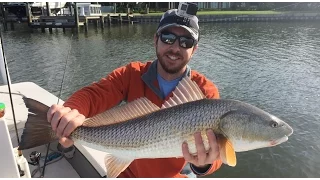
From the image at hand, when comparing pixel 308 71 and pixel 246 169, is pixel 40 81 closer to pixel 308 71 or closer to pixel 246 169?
pixel 246 169

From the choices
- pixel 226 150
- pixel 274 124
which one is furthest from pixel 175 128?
pixel 274 124

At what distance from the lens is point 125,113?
260 cm

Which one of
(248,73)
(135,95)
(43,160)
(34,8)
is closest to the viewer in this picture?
(135,95)

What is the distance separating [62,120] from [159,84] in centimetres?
131

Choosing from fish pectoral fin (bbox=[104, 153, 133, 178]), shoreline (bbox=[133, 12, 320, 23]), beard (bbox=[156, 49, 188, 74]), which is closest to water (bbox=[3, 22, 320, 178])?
beard (bbox=[156, 49, 188, 74])

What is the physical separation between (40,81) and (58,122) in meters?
15.2

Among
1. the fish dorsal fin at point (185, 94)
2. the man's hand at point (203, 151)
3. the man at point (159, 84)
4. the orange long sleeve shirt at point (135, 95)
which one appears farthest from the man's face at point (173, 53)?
the man's hand at point (203, 151)

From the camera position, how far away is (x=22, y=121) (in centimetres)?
479

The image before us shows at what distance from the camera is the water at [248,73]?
28.3 ft

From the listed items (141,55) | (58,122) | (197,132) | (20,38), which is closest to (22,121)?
(58,122)

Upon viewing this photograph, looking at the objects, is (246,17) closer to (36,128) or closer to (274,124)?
(274,124)

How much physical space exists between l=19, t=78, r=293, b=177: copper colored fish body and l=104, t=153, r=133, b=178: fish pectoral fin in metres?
0.04

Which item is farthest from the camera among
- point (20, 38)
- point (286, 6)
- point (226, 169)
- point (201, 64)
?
point (286, 6)

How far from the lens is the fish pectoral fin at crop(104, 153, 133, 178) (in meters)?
2.59
